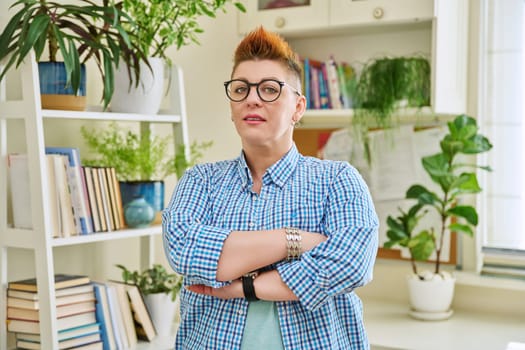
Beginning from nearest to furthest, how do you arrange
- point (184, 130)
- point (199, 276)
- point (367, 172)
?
point (199, 276)
point (184, 130)
point (367, 172)

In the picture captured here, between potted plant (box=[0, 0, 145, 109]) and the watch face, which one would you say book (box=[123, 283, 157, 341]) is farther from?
the watch face

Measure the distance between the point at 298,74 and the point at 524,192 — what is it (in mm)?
1570

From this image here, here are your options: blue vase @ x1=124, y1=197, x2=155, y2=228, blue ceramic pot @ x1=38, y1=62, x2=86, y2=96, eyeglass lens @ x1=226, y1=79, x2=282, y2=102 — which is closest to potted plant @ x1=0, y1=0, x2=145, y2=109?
blue ceramic pot @ x1=38, y1=62, x2=86, y2=96

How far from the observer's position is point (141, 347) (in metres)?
2.39

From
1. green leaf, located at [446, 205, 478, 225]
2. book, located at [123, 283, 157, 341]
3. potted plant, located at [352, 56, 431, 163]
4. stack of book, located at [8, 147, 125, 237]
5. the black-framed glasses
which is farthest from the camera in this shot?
potted plant, located at [352, 56, 431, 163]

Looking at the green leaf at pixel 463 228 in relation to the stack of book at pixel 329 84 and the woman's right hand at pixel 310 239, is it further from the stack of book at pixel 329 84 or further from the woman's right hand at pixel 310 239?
the woman's right hand at pixel 310 239

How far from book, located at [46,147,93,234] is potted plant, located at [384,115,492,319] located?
1.16 m

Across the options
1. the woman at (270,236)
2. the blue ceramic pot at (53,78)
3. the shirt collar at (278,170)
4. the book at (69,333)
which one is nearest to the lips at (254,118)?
the woman at (270,236)

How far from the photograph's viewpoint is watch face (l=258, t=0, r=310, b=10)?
2877mm

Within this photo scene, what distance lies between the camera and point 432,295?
105 inches

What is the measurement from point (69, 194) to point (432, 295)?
1.40 m

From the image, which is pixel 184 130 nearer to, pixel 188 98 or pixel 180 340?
pixel 188 98

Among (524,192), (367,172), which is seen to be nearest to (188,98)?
(367,172)

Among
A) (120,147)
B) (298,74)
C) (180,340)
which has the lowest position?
(180,340)
